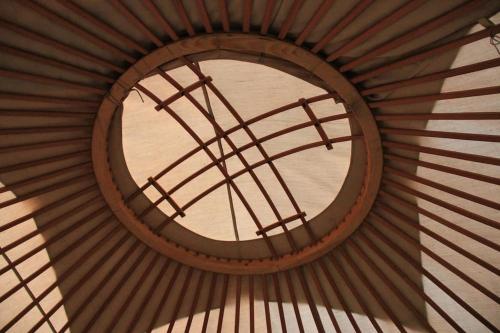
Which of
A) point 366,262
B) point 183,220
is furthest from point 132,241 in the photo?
point 366,262

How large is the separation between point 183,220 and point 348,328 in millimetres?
2572

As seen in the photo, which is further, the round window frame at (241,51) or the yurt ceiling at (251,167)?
the round window frame at (241,51)

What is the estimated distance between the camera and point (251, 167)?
5.73 m

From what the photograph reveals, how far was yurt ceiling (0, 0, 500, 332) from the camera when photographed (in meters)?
4.25

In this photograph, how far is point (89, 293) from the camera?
595 centimetres

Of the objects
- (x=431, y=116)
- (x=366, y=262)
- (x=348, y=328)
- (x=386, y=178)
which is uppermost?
(x=431, y=116)

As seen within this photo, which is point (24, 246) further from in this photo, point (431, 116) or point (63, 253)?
point (431, 116)

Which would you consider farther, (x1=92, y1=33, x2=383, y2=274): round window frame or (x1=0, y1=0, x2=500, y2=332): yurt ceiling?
(x1=92, y1=33, x2=383, y2=274): round window frame

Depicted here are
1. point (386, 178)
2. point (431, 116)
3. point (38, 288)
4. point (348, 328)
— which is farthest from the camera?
point (348, 328)

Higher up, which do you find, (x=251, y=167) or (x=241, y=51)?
(x=241, y=51)

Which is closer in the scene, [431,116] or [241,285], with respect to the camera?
[431,116]

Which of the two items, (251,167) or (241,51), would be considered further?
(251,167)

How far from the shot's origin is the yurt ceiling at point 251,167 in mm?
4254

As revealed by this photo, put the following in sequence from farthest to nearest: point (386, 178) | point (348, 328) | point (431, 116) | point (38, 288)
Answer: point (348, 328) < point (38, 288) < point (386, 178) < point (431, 116)
